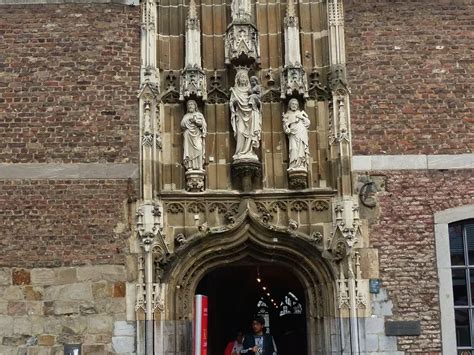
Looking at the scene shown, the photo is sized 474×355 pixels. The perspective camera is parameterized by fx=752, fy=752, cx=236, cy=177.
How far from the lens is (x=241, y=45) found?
11.2 meters

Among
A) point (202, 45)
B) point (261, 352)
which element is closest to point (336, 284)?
point (261, 352)

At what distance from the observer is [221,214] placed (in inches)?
430

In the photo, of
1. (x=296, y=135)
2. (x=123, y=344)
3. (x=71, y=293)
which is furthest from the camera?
(x=296, y=135)

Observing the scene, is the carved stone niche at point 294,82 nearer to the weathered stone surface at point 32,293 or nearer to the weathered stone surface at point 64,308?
the weathered stone surface at point 64,308

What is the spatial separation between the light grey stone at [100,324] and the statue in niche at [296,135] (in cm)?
335

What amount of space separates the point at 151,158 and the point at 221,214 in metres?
1.30

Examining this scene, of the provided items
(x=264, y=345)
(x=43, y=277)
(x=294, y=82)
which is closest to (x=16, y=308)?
(x=43, y=277)

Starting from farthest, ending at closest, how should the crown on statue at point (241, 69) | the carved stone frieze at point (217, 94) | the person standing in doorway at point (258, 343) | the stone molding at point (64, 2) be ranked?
the stone molding at point (64, 2), the carved stone frieze at point (217, 94), the crown on statue at point (241, 69), the person standing in doorway at point (258, 343)

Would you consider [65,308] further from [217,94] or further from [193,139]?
[217,94]

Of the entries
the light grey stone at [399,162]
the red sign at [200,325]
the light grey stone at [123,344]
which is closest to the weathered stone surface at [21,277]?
the light grey stone at [123,344]

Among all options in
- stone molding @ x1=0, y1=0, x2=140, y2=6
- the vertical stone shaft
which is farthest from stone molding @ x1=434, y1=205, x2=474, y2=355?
stone molding @ x1=0, y1=0, x2=140, y2=6

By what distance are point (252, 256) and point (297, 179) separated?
4.28 feet

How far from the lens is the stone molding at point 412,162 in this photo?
36.0 ft

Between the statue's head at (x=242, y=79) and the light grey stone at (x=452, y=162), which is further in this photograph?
the statue's head at (x=242, y=79)
